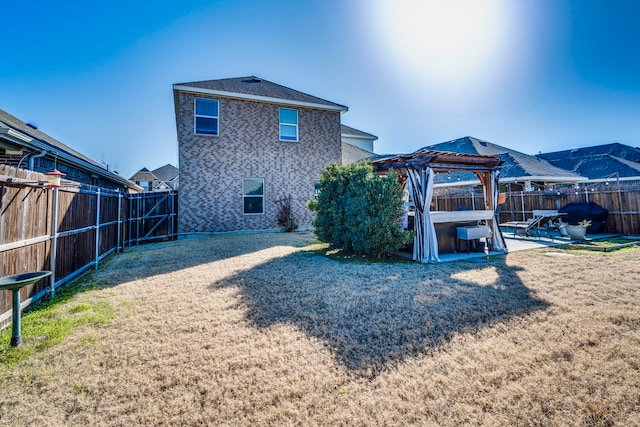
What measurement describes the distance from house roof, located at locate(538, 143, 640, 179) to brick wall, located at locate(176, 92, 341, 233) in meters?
22.2

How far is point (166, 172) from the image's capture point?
4650cm

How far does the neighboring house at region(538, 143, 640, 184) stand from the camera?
64.8 ft

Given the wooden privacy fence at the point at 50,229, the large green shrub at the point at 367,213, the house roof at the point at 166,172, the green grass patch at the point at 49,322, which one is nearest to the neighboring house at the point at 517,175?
the large green shrub at the point at 367,213

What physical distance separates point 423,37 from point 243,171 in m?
8.85

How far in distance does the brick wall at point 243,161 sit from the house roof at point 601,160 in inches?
874

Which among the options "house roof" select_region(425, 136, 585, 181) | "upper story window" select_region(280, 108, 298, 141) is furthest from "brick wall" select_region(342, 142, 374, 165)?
"house roof" select_region(425, 136, 585, 181)

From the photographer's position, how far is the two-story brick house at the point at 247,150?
11.9 m

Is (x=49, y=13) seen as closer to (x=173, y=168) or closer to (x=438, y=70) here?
(x=438, y=70)

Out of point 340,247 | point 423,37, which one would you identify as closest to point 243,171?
point 340,247

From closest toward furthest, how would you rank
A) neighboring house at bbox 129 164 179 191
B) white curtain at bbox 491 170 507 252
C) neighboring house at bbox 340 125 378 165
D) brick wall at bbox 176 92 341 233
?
white curtain at bbox 491 170 507 252, brick wall at bbox 176 92 341 233, neighboring house at bbox 340 125 378 165, neighboring house at bbox 129 164 179 191

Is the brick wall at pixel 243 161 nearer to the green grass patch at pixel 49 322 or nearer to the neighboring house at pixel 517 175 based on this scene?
the green grass patch at pixel 49 322

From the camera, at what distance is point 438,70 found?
9.73 metres

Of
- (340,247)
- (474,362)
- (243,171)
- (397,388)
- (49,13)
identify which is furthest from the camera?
(243,171)

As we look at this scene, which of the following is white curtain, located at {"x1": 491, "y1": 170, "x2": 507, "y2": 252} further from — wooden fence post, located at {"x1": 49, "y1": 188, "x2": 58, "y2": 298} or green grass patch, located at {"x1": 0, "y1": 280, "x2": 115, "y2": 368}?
wooden fence post, located at {"x1": 49, "y1": 188, "x2": 58, "y2": 298}
